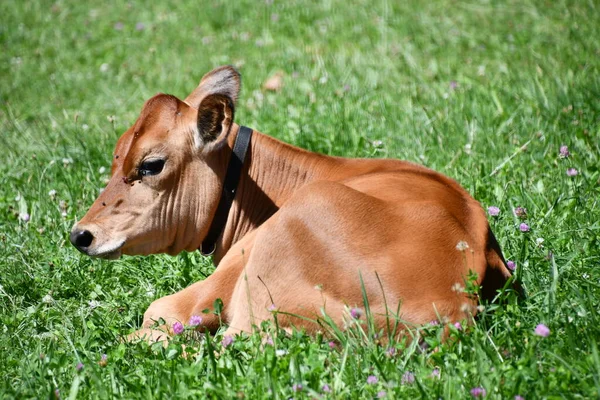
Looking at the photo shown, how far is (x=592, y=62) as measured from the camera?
7523mm

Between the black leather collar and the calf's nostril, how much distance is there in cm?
70

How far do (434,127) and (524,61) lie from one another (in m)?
2.09

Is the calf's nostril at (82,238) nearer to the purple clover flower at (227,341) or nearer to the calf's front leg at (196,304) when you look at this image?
the calf's front leg at (196,304)

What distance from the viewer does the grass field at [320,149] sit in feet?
11.6

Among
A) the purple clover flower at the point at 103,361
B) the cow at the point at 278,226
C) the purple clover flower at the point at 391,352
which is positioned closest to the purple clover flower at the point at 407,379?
the purple clover flower at the point at 391,352

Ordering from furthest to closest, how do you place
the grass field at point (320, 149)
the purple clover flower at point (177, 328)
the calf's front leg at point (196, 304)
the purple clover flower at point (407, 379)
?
the calf's front leg at point (196, 304)
the purple clover flower at point (177, 328)
the grass field at point (320, 149)
the purple clover flower at point (407, 379)

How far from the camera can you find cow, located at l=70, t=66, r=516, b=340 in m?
3.78

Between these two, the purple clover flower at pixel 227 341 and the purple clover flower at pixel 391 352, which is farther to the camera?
the purple clover flower at pixel 227 341

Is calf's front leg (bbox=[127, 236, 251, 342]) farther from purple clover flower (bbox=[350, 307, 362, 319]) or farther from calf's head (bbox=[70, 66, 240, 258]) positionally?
purple clover flower (bbox=[350, 307, 362, 319])

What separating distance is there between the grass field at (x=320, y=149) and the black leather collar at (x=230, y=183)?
0.96ft

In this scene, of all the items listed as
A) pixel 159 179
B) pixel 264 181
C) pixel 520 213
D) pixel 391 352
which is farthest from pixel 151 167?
pixel 520 213

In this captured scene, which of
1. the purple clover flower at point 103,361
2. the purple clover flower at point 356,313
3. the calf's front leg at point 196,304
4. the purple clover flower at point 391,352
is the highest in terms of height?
the purple clover flower at point 356,313

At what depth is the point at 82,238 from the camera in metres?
4.72

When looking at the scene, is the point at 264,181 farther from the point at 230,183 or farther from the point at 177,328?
the point at 177,328
